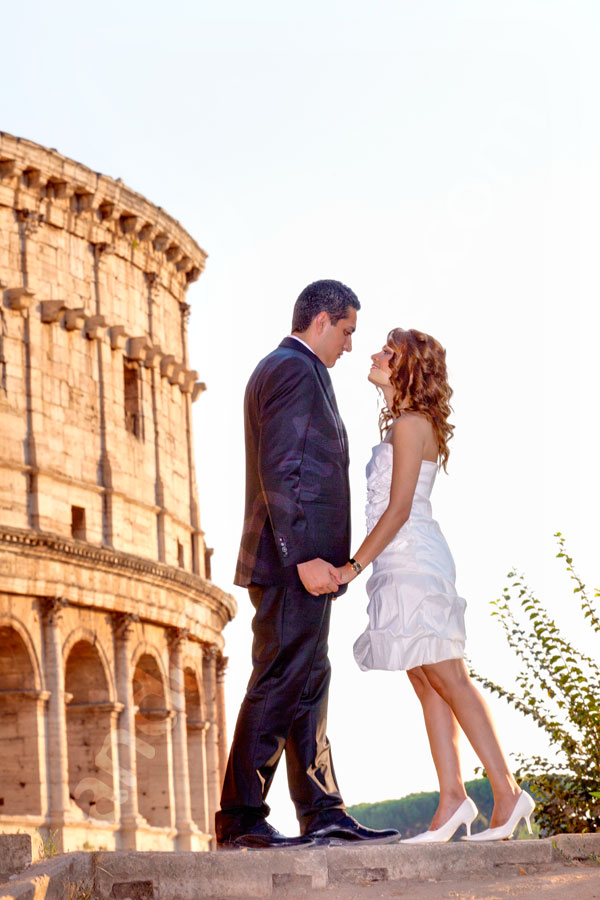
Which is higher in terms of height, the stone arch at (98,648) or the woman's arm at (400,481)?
the stone arch at (98,648)

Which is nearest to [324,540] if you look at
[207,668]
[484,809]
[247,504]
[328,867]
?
[247,504]

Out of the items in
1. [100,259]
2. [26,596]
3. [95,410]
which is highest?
[100,259]

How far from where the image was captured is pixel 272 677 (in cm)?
652

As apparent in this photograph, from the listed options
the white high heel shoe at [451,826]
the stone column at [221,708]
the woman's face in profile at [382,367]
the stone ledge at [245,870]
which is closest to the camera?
the stone ledge at [245,870]

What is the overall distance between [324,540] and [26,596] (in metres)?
19.7

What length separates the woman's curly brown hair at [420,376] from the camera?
23.0 feet

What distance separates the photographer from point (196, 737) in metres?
32.0

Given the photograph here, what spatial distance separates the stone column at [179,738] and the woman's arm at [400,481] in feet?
77.8

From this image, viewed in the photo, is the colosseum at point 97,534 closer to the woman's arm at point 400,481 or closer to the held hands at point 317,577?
the woman's arm at point 400,481

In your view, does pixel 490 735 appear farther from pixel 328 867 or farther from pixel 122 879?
pixel 122 879

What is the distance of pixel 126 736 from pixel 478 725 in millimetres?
21431

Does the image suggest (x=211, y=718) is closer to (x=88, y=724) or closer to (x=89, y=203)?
(x=88, y=724)

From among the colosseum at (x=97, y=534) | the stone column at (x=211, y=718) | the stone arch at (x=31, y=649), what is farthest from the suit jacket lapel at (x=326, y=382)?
the stone column at (x=211, y=718)

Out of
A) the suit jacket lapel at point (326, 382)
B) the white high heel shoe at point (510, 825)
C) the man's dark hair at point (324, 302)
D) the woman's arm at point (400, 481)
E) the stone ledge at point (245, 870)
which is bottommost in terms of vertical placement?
the stone ledge at point (245, 870)
